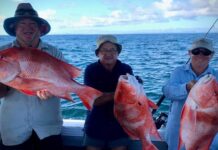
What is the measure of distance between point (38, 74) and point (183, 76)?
67.2 inches

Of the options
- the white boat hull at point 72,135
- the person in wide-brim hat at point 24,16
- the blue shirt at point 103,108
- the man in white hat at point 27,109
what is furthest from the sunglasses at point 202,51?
the white boat hull at point 72,135

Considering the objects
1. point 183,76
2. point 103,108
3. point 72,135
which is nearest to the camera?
point 183,76

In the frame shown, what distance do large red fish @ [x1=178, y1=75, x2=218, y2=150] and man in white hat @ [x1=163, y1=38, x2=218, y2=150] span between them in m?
0.76

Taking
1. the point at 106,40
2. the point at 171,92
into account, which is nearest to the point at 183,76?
the point at 171,92

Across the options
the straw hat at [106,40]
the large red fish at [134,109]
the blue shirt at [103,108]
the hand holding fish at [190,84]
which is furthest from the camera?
the blue shirt at [103,108]

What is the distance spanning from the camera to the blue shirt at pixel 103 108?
12.5ft

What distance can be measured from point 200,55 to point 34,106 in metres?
1.84

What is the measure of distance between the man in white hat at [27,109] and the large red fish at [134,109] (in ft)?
3.65

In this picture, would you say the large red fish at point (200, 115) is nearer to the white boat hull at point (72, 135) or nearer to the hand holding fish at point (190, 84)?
the hand holding fish at point (190, 84)

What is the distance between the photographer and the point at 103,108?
12.6 feet

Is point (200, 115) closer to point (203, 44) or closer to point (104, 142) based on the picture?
point (203, 44)

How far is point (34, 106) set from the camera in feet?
11.9

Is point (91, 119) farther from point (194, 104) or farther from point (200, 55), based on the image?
point (194, 104)

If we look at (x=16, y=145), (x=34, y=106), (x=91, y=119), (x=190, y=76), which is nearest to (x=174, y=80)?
(x=190, y=76)
